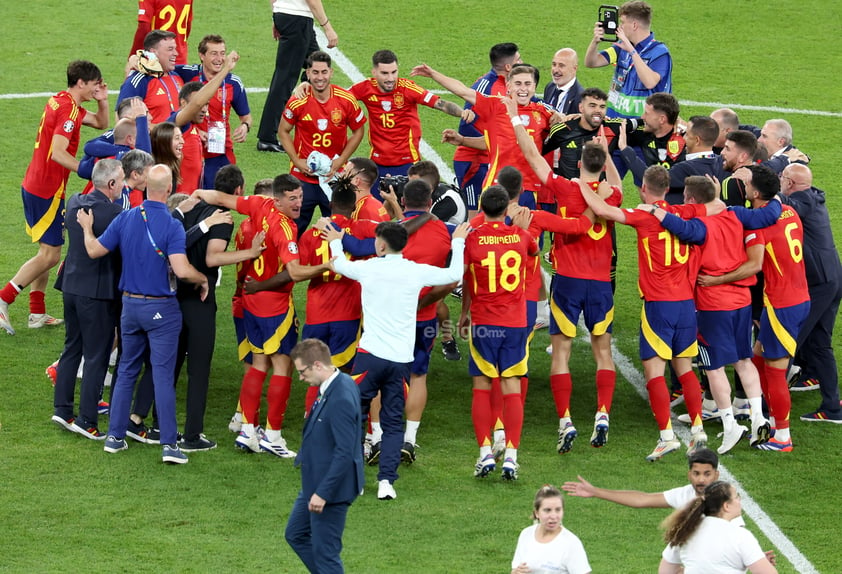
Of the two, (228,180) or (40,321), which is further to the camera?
(40,321)

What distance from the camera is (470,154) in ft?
43.3

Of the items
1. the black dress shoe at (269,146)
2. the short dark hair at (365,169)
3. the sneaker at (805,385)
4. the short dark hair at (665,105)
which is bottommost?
the sneaker at (805,385)

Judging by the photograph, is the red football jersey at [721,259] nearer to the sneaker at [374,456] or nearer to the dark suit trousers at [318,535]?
the sneaker at [374,456]

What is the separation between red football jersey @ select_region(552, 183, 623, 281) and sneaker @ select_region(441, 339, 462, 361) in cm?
201

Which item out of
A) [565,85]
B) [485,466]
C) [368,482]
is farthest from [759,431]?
[565,85]

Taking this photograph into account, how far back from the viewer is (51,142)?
1199cm

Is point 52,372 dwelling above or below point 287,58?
below

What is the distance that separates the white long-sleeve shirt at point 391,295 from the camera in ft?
30.1

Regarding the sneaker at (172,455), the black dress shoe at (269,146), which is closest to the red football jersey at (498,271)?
the sneaker at (172,455)

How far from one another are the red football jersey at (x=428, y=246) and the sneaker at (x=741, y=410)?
283cm

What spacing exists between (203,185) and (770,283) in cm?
517

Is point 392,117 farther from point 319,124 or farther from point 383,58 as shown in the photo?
point 319,124

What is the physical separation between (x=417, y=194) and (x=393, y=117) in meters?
3.08

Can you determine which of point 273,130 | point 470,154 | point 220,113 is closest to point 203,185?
point 220,113
